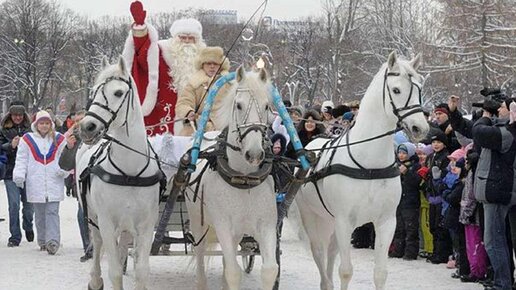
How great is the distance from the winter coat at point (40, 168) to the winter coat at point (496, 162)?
6145mm

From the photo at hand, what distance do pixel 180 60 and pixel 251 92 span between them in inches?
100

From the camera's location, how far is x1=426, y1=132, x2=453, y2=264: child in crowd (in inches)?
405

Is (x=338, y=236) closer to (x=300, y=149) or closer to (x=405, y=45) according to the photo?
(x=300, y=149)

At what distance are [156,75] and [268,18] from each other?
1.30m

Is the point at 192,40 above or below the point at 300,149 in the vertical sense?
above

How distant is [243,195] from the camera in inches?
251

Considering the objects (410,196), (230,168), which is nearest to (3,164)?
(410,196)

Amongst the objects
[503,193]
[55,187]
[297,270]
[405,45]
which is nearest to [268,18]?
[503,193]

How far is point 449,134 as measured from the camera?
10898 millimetres

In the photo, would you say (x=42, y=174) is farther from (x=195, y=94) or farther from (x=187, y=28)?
(x=195, y=94)

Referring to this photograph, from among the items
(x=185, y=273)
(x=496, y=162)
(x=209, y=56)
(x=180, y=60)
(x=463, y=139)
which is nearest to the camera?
(x=496, y=162)

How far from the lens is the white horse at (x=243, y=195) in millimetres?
6121

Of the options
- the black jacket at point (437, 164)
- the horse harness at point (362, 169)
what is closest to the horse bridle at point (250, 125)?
the horse harness at point (362, 169)

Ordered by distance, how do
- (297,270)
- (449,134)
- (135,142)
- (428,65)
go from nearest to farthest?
1. (135,142)
2. (297,270)
3. (449,134)
4. (428,65)
